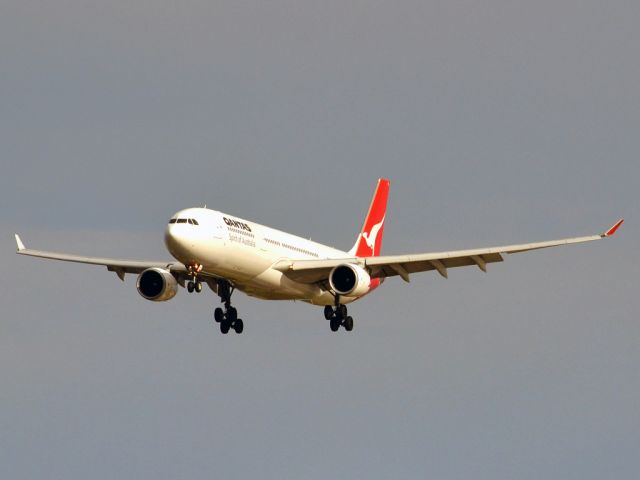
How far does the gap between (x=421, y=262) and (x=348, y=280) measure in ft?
11.4

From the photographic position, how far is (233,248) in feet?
220

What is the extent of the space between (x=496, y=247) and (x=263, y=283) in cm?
980

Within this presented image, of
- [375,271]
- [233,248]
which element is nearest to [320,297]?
[375,271]

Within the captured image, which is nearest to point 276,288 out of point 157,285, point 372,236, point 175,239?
point 157,285

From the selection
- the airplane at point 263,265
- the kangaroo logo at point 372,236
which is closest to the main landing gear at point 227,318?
the airplane at point 263,265

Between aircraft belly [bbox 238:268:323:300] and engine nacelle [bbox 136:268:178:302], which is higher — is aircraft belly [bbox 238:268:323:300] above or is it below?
below

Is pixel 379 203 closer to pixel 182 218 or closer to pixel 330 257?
pixel 330 257

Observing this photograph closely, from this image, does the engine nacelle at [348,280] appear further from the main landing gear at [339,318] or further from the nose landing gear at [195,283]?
the nose landing gear at [195,283]

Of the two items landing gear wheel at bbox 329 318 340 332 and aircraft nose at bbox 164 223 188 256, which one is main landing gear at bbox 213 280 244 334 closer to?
landing gear wheel at bbox 329 318 340 332

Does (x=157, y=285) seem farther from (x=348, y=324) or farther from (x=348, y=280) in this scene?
(x=348, y=324)

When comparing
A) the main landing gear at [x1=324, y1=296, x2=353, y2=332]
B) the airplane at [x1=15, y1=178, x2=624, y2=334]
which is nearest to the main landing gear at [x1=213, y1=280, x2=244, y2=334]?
the airplane at [x1=15, y1=178, x2=624, y2=334]

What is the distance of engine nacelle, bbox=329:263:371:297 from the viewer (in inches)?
2781

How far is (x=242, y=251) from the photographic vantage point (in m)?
67.6

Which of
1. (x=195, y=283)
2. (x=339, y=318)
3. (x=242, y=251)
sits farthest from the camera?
(x=339, y=318)
